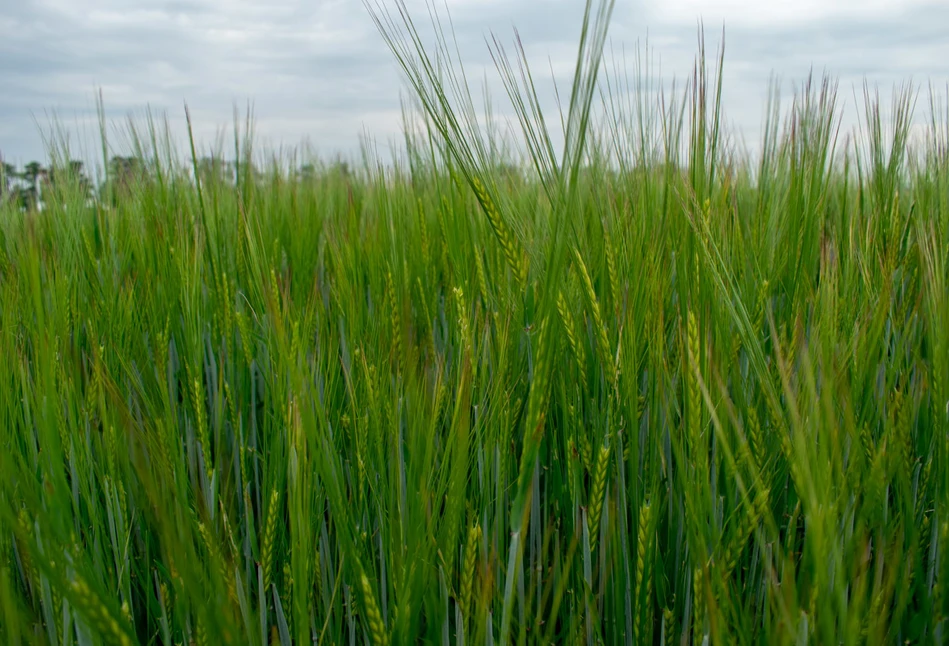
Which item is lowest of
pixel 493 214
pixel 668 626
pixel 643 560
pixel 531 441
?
pixel 668 626

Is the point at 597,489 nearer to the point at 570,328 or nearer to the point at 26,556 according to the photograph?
the point at 570,328

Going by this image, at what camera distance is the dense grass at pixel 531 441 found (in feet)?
1.70

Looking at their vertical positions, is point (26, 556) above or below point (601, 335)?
below

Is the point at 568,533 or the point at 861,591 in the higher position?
the point at 861,591

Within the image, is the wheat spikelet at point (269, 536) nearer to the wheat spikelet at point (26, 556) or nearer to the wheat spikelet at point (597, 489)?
the wheat spikelet at point (26, 556)

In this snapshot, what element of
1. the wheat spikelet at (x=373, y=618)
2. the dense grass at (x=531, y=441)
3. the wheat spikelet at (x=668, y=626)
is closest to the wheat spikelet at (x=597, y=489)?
the dense grass at (x=531, y=441)

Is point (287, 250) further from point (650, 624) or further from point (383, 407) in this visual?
point (650, 624)

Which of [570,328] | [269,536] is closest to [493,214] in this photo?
[570,328]

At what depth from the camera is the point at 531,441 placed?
1.69 feet

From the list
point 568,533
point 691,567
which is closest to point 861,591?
point 691,567

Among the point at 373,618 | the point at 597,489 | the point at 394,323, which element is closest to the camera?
the point at 373,618

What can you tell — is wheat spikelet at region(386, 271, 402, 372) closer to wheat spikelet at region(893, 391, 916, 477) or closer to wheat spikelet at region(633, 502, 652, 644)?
wheat spikelet at region(633, 502, 652, 644)

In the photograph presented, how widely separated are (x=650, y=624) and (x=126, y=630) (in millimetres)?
479

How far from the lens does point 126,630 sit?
421 mm
